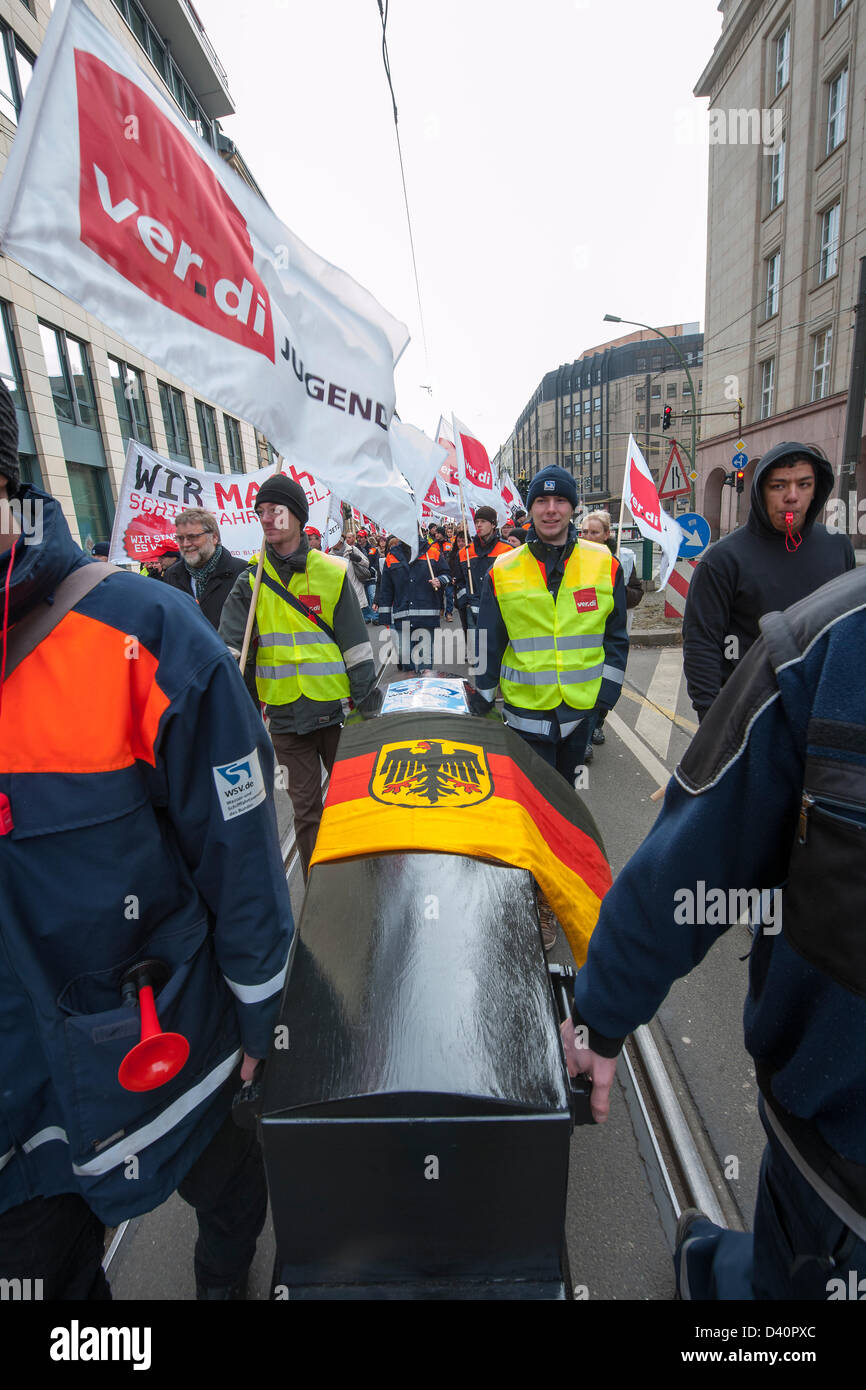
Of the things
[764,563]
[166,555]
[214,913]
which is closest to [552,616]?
[764,563]

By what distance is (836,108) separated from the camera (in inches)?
861

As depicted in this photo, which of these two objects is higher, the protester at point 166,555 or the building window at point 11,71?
the building window at point 11,71

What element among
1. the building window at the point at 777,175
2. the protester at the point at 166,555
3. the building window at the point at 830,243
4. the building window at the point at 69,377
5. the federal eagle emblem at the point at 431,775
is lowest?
the federal eagle emblem at the point at 431,775

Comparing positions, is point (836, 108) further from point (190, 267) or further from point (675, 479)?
point (190, 267)

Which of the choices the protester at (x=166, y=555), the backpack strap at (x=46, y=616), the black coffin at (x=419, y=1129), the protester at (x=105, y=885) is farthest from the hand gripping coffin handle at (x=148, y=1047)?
the protester at (x=166, y=555)

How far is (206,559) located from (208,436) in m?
23.9

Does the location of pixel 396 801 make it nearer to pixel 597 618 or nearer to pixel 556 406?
pixel 597 618

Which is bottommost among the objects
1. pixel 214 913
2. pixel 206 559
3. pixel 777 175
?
pixel 214 913

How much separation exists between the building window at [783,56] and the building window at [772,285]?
5.33 metres

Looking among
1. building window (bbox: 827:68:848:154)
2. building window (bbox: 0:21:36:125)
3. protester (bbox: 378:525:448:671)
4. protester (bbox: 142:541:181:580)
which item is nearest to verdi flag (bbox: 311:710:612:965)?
protester (bbox: 142:541:181:580)

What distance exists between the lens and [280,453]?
2850 millimetres

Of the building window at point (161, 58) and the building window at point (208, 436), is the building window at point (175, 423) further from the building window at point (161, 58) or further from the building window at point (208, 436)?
the building window at point (161, 58)

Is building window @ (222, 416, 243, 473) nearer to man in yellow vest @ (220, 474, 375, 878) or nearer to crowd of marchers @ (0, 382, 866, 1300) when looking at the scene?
man in yellow vest @ (220, 474, 375, 878)

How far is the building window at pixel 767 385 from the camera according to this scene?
25906 mm
